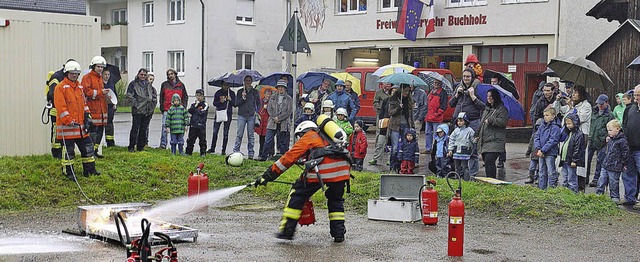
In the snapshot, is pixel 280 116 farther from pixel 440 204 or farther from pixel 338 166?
pixel 338 166

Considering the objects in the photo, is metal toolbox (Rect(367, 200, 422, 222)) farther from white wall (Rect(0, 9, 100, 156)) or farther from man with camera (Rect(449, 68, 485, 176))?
white wall (Rect(0, 9, 100, 156))

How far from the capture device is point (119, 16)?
49969 mm

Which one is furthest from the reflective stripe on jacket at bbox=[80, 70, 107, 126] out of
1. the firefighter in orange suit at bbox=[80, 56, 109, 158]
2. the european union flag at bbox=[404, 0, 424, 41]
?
the european union flag at bbox=[404, 0, 424, 41]

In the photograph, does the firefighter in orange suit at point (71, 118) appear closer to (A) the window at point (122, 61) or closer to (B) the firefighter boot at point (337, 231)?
(B) the firefighter boot at point (337, 231)

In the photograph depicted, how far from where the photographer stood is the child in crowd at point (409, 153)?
52.2 feet

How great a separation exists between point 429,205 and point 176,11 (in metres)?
35.9

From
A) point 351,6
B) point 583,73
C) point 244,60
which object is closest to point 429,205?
point 583,73

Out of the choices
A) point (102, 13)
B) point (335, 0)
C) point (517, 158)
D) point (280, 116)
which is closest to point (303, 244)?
Result: point (280, 116)

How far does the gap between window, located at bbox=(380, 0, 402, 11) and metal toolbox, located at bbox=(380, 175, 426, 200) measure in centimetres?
2322

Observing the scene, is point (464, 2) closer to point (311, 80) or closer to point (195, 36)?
point (311, 80)

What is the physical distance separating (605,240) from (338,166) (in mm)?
3549

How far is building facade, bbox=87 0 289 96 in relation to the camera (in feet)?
143

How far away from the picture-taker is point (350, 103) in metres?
18.2

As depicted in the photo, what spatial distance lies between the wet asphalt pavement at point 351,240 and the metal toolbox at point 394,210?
0.13 meters
